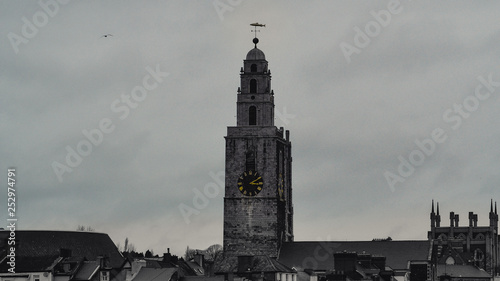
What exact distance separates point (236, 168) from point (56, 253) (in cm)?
1910

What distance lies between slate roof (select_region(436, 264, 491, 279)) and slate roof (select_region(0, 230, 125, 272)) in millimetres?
33258

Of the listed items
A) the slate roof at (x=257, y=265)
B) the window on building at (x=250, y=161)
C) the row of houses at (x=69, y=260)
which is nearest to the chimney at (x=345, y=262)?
the slate roof at (x=257, y=265)

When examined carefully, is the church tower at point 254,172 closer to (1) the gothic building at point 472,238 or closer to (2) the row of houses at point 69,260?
(2) the row of houses at point 69,260

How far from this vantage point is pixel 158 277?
112688 mm

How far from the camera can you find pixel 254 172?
435 feet

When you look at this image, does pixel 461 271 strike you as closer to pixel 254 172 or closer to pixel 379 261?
pixel 379 261

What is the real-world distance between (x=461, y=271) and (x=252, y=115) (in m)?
28.3

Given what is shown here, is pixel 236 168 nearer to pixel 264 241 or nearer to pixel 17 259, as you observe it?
pixel 264 241

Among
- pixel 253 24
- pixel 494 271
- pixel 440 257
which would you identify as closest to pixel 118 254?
pixel 253 24

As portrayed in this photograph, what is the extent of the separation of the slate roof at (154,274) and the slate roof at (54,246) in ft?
34.8

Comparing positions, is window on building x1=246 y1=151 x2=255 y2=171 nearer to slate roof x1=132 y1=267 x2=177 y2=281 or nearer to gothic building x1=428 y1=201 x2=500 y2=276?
slate roof x1=132 y1=267 x2=177 y2=281

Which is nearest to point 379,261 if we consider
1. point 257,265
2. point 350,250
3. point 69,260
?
point 350,250

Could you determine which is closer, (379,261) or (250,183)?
(379,261)

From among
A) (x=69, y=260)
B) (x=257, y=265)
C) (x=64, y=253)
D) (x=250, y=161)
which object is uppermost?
(x=250, y=161)
